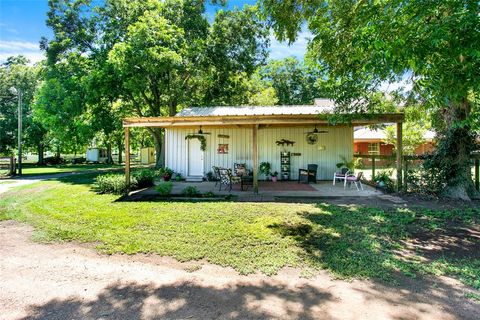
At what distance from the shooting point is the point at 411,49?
12.8 ft

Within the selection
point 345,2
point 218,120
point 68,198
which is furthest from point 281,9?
point 68,198

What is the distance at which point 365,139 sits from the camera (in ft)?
69.6

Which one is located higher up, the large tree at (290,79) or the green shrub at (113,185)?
the large tree at (290,79)

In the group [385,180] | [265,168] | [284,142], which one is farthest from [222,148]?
[385,180]

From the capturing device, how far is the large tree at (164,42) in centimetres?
1459

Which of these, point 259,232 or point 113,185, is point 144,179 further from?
point 259,232

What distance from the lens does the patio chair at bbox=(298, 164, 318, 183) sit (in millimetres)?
11234

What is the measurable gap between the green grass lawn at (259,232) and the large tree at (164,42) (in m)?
9.32

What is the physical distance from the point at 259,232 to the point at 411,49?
3683mm

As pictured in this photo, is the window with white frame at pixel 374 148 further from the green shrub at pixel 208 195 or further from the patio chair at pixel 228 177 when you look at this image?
the green shrub at pixel 208 195

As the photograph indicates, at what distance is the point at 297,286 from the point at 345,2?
7.07 m

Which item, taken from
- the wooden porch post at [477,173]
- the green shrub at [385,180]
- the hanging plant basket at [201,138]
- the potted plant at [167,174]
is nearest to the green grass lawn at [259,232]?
the wooden porch post at [477,173]

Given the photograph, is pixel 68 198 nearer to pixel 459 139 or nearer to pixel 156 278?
pixel 156 278

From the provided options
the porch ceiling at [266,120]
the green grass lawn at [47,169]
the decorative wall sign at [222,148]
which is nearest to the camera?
the porch ceiling at [266,120]
